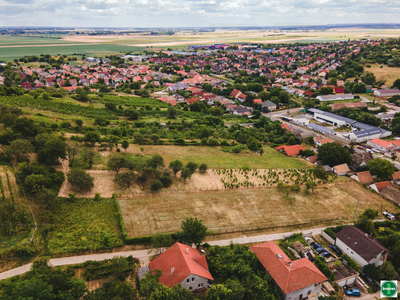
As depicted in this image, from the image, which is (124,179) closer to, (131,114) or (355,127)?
(131,114)

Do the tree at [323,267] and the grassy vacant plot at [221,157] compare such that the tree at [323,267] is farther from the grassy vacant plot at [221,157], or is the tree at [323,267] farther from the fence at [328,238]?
the grassy vacant plot at [221,157]

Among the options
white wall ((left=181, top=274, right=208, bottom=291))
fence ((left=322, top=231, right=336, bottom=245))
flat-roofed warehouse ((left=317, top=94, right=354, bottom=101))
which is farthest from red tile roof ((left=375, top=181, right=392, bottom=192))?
flat-roofed warehouse ((left=317, top=94, right=354, bottom=101))

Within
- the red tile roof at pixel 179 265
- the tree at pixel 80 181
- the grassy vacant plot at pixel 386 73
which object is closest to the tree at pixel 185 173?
the tree at pixel 80 181

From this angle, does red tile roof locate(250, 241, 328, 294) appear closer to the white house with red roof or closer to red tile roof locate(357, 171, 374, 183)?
the white house with red roof

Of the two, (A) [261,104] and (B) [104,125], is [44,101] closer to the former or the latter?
(B) [104,125]

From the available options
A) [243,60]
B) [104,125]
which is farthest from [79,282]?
[243,60]
